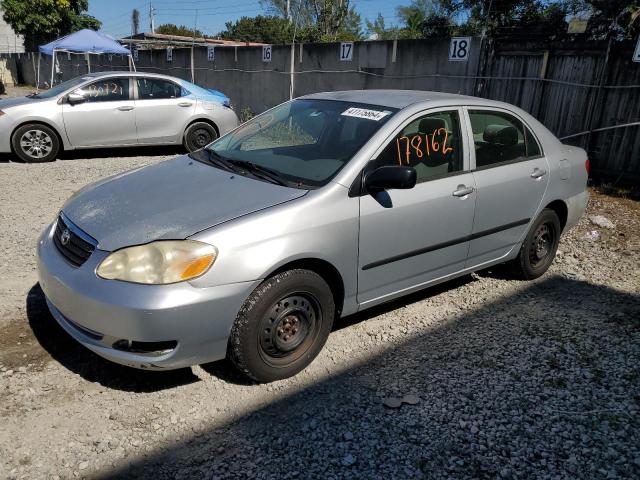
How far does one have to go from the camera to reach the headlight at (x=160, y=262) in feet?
8.74

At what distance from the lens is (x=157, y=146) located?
10562 mm

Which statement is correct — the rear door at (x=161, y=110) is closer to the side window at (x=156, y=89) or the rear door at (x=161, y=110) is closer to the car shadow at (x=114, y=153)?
the side window at (x=156, y=89)

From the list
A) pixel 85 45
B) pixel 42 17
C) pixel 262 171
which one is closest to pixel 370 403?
pixel 262 171

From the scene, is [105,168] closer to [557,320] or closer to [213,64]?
[557,320]

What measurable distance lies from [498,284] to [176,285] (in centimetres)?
319

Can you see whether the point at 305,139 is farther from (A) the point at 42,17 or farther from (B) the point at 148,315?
(A) the point at 42,17

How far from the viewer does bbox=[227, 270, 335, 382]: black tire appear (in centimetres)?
287

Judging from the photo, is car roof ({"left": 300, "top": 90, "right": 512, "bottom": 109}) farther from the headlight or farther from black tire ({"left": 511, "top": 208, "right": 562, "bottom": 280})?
the headlight

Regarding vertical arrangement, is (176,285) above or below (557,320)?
above

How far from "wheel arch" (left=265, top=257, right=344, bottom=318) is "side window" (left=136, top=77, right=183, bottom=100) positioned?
288 inches

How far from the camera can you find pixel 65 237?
3.09m

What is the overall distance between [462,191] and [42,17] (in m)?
34.4

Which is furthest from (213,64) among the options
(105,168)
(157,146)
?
(105,168)

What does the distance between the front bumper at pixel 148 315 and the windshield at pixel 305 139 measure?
984 mm
